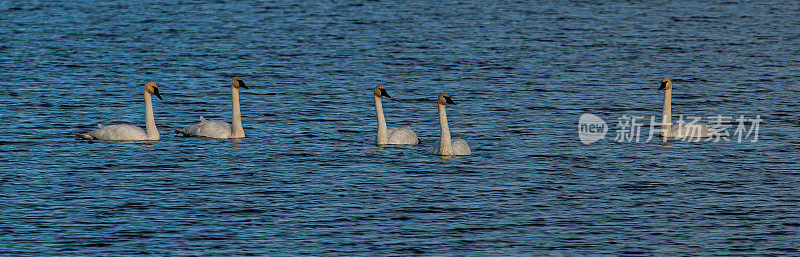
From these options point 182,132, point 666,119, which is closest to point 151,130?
point 182,132

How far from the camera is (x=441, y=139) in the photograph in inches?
961

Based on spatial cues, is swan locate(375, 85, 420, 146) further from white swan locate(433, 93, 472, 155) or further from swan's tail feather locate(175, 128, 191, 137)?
swan's tail feather locate(175, 128, 191, 137)

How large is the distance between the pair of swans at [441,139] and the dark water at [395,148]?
25cm

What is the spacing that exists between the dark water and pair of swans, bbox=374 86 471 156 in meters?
0.25

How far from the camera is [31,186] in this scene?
825 inches

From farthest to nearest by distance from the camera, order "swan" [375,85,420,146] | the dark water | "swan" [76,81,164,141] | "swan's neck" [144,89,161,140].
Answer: "swan's neck" [144,89,161,140] → "swan" [76,81,164,141] → "swan" [375,85,420,146] → the dark water

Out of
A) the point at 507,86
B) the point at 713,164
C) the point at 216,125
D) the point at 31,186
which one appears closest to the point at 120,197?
the point at 31,186

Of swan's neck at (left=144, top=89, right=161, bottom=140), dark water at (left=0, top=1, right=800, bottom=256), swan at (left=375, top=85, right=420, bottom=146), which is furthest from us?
swan's neck at (left=144, top=89, right=161, bottom=140)

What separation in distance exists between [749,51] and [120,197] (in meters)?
26.7

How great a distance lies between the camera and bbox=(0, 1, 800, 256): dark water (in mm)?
17938

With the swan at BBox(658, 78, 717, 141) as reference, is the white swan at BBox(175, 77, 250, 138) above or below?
above

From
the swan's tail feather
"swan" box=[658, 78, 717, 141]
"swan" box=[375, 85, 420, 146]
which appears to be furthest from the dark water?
"swan" box=[658, 78, 717, 141]

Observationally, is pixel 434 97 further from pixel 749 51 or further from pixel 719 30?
pixel 719 30

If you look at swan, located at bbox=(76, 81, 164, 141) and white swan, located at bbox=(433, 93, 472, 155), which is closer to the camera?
white swan, located at bbox=(433, 93, 472, 155)
